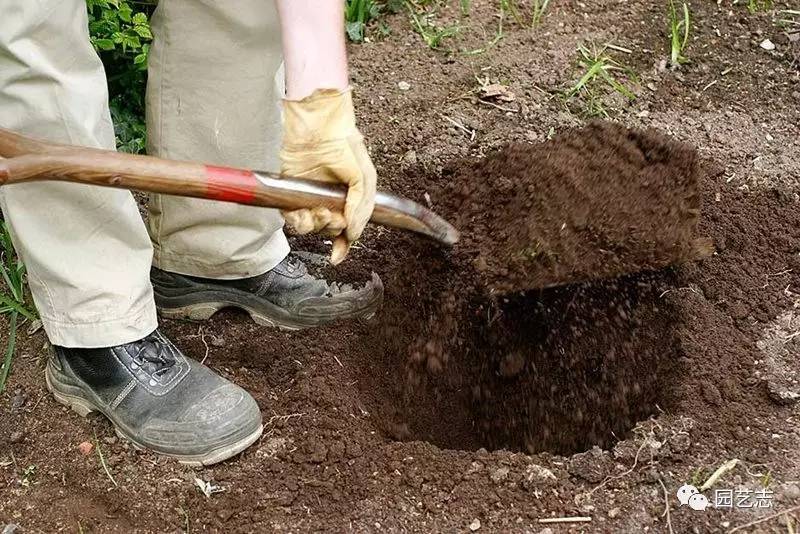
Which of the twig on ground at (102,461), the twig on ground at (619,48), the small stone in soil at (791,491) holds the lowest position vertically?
the twig on ground at (102,461)

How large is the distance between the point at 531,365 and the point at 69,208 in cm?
134

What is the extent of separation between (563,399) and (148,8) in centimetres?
204

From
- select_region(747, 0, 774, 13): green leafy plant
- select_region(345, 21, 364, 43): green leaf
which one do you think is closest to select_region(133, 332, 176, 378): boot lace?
select_region(345, 21, 364, 43): green leaf

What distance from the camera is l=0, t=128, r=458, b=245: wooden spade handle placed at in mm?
1655

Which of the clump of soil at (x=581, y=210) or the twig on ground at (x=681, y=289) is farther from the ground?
the clump of soil at (x=581, y=210)

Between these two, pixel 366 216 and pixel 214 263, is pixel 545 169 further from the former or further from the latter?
pixel 214 263

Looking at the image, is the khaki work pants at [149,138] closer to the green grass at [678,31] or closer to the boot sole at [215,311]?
the boot sole at [215,311]

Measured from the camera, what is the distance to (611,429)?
2.46m

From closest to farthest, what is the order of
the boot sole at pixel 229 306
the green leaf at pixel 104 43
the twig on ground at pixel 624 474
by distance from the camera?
the twig on ground at pixel 624 474 < the boot sole at pixel 229 306 < the green leaf at pixel 104 43

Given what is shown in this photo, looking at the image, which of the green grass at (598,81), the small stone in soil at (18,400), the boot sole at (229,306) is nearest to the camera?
the small stone in soil at (18,400)

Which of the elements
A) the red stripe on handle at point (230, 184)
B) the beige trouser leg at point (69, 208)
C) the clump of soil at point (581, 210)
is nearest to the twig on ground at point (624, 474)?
the clump of soil at point (581, 210)

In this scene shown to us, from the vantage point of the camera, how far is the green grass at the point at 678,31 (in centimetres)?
334

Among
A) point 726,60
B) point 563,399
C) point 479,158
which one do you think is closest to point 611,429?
point 563,399

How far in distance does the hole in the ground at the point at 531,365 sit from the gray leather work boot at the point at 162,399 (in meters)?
0.43
